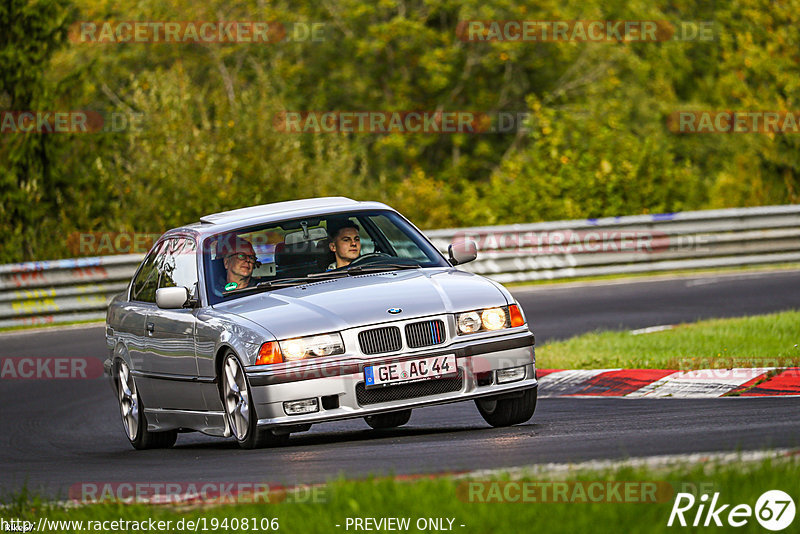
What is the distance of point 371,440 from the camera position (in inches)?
346

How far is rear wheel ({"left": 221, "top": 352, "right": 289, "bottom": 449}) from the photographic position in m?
8.43

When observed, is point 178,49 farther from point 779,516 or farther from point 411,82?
point 779,516

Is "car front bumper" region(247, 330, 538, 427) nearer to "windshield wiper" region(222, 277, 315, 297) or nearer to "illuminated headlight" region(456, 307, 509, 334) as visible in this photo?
"illuminated headlight" region(456, 307, 509, 334)

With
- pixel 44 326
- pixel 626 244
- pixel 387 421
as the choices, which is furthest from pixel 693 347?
pixel 44 326

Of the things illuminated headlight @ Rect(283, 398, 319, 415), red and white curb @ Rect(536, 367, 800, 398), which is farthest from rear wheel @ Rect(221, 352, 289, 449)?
red and white curb @ Rect(536, 367, 800, 398)

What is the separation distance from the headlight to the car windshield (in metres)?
1.02

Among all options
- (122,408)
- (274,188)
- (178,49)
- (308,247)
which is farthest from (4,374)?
(178,49)

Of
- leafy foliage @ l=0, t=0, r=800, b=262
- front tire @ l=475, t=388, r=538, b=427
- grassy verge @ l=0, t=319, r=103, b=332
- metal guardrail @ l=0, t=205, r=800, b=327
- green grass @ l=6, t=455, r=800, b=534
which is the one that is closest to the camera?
green grass @ l=6, t=455, r=800, b=534

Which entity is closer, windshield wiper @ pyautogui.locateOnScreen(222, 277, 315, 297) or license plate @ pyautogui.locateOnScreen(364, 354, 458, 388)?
license plate @ pyautogui.locateOnScreen(364, 354, 458, 388)

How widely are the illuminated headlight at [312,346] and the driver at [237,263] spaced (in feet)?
3.99

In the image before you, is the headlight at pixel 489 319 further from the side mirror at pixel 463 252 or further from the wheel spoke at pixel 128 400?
the wheel spoke at pixel 128 400

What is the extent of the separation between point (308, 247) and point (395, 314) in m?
1.46

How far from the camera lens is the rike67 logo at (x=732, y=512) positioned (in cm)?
485

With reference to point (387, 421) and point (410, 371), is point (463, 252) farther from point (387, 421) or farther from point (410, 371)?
point (410, 371)
